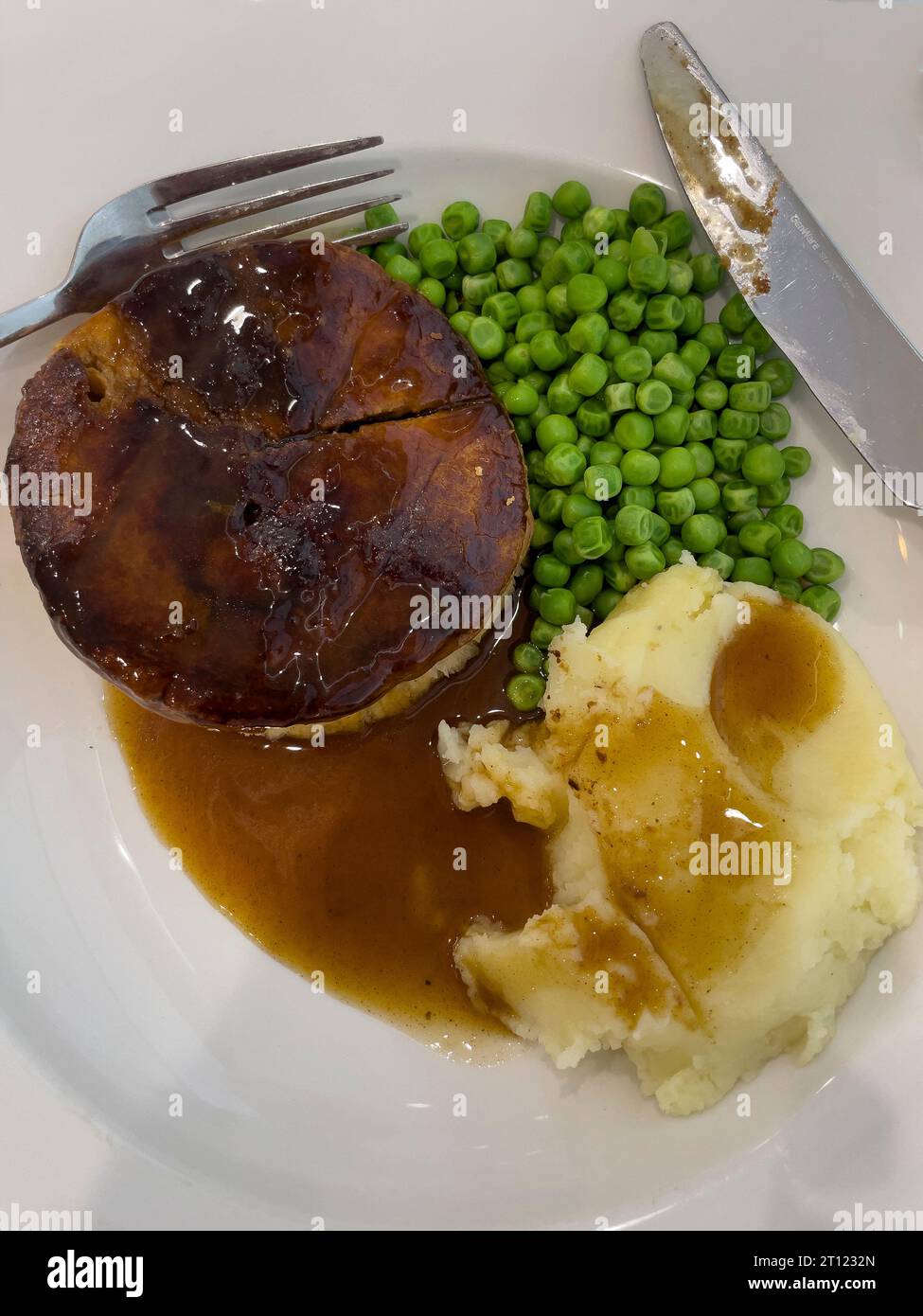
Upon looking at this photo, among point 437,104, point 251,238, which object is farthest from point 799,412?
point 251,238

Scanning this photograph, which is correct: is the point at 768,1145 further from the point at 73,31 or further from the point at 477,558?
the point at 73,31

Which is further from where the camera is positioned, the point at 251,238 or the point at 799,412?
the point at 799,412

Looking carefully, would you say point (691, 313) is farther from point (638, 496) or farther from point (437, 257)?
point (437, 257)

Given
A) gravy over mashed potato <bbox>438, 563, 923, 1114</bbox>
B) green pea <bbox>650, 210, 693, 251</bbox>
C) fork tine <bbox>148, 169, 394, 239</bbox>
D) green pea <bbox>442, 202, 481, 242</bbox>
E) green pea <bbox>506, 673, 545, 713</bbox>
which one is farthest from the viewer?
green pea <bbox>506, 673, 545, 713</bbox>


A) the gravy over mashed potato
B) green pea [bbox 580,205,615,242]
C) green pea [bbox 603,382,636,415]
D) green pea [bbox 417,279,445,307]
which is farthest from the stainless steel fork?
the gravy over mashed potato

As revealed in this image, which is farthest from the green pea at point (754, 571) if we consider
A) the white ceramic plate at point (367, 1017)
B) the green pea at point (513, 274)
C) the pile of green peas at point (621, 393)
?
the green pea at point (513, 274)

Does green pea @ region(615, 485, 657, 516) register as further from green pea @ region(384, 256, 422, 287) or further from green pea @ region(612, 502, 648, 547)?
green pea @ region(384, 256, 422, 287)

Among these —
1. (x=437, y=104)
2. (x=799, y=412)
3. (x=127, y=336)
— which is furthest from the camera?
(x=799, y=412)
